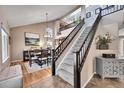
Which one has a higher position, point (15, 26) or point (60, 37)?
point (15, 26)

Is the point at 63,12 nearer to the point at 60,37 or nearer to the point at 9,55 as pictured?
the point at 60,37

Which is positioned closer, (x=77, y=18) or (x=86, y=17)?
(x=77, y=18)

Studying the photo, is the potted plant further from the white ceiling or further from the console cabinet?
the white ceiling

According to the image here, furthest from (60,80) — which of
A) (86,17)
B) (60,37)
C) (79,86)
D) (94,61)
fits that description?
(86,17)

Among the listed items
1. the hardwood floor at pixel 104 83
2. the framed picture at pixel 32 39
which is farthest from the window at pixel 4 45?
the hardwood floor at pixel 104 83

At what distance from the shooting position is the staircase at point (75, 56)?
282 cm

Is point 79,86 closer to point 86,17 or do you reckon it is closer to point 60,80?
point 60,80

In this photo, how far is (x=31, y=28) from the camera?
346 cm

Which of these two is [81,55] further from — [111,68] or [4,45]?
[4,45]

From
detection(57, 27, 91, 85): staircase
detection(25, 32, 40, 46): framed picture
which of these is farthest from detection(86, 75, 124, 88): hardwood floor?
detection(25, 32, 40, 46): framed picture

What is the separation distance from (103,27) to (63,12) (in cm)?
138

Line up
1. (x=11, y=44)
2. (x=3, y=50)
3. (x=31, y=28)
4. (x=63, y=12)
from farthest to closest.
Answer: (x=63, y=12)
(x=31, y=28)
(x=11, y=44)
(x=3, y=50)
